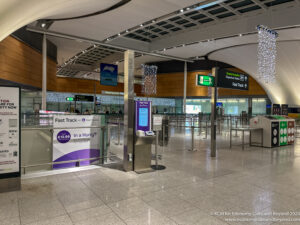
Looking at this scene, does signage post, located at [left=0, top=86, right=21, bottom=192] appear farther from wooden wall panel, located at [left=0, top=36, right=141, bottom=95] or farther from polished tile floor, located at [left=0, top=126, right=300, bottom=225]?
wooden wall panel, located at [left=0, top=36, right=141, bottom=95]

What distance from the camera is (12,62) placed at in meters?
9.95

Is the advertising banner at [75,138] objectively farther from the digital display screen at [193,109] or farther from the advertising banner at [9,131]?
the digital display screen at [193,109]

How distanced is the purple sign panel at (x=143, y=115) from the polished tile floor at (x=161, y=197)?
978 millimetres

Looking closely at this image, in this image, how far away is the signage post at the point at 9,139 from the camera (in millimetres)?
3447

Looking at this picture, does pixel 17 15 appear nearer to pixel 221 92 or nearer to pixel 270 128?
pixel 270 128

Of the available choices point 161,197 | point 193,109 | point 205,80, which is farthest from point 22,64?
point 193,109

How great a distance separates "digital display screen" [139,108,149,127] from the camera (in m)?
4.80

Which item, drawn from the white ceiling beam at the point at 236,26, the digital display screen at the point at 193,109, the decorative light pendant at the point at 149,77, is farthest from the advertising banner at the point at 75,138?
the digital display screen at the point at 193,109

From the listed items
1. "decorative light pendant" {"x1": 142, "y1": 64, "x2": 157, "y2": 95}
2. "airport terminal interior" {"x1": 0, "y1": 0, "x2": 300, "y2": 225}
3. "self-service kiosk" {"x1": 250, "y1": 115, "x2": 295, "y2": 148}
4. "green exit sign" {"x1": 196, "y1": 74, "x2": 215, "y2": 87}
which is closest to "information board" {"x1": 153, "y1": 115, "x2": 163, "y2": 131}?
"airport terminal interior" {"x1": 0, "y1": 0, "x2": 300, "y2": 225}

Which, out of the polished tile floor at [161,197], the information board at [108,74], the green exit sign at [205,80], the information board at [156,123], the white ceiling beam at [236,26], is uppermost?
the white ceiling beam at [236,26]

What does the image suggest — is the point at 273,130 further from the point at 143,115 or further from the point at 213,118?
the point at 143,115

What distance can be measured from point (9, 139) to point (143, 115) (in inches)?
96.5

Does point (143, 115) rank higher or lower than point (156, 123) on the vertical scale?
higher

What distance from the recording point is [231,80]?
22.1 feet
